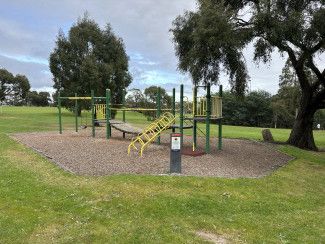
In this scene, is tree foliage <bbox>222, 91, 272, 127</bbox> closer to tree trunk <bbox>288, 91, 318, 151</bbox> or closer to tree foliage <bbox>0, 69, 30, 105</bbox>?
tree foliage <bbox>0, 69, 30, 105</bbox>

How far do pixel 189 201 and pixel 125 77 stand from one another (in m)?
26.8

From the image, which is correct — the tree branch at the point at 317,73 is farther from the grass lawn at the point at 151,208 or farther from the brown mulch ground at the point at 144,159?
the grass lawn at the point at 151,208

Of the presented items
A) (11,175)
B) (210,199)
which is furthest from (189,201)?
(11,175)

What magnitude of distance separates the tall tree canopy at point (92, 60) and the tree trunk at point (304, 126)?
49.8 ft

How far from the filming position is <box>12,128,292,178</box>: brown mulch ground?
461 inches

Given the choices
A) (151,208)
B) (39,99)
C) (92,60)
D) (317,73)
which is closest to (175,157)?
(151,208)

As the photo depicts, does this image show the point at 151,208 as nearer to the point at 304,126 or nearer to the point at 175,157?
the point at 175,157

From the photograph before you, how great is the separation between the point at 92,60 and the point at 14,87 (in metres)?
66.9

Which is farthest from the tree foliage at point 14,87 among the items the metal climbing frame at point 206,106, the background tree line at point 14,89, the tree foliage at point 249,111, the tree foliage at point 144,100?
the metal climbing frame at point 206,106

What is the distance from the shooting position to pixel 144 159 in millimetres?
13188

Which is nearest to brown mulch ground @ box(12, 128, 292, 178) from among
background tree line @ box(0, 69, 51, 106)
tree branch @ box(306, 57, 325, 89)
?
tree branch @ box(306, 57, 325, 89)

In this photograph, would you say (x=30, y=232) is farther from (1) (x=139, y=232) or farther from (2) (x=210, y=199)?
(2) (x=210, y=199)

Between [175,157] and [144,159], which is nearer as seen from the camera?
[175,157]

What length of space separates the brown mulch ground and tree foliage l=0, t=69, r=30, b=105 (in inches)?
2937
